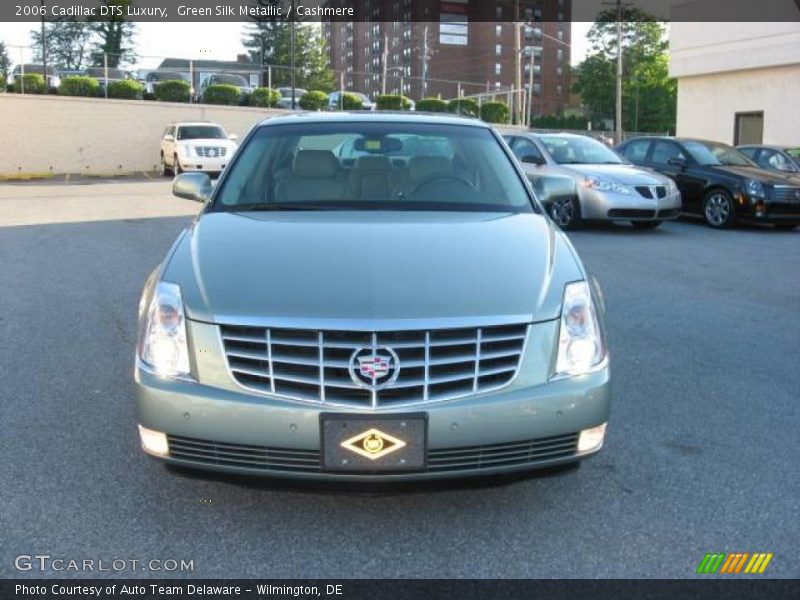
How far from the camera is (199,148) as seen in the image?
2670 cm

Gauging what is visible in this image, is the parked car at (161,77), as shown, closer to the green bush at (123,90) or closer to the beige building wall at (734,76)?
the green bush at (123,90)

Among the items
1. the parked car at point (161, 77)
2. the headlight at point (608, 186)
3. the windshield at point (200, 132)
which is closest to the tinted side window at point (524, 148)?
the headlight at point (608, 186)

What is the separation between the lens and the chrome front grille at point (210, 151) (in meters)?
26.6

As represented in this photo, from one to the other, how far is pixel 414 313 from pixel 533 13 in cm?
11175

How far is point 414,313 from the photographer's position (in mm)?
3129

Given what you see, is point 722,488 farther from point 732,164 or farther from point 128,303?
point 732,164

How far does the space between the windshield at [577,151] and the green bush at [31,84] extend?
23834 millimetres

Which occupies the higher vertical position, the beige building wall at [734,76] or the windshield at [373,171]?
the beige building wall at [734,76]

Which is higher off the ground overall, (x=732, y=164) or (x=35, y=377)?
(x=732, y=164)

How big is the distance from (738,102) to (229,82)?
2048 cm

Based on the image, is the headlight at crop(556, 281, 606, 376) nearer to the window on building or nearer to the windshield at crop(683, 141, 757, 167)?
the windshield at crop(683, 141, 757, 167)

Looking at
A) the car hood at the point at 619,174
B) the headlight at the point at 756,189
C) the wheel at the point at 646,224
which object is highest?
the car hood at the point at 619,174

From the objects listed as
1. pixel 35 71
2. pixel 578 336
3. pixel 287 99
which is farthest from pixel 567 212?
pixel 287 99
